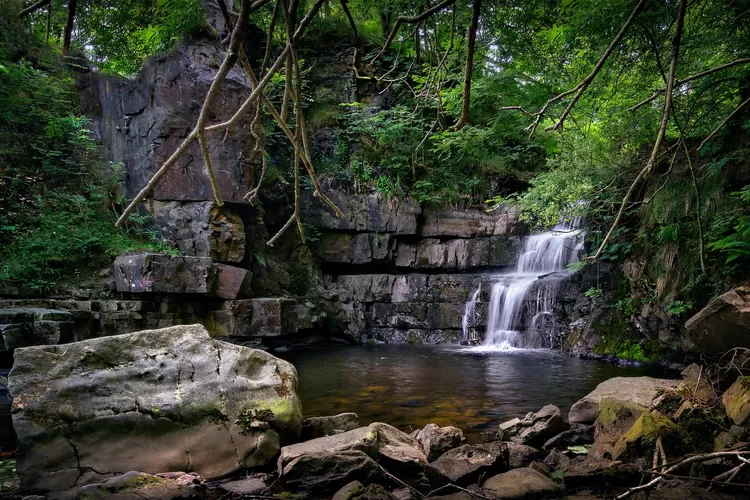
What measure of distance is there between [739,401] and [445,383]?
4.17m

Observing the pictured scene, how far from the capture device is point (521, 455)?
148 inches

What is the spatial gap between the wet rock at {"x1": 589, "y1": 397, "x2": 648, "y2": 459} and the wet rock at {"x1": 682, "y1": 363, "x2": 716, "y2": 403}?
636mm

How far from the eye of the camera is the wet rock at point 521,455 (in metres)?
3.68

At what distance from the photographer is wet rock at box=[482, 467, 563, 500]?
3.02 meters

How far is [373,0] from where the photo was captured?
12.3 ft

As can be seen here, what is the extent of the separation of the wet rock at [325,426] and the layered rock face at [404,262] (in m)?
8.72

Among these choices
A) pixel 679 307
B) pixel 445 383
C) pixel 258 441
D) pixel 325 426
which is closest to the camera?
pixel 258 441

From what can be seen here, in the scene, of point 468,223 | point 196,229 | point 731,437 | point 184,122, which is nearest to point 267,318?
point 196,229

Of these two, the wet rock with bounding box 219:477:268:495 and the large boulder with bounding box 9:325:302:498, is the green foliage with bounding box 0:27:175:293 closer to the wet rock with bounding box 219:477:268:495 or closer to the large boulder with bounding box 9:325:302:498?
the large boulder with bounding box 9:325:302:498

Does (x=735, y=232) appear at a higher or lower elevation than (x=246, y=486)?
higher

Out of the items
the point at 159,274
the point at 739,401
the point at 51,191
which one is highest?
the point at 51,191

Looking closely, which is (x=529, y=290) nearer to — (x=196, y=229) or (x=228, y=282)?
(x=228, y=282)

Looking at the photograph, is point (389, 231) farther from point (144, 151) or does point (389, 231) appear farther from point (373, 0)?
point (373, 0)

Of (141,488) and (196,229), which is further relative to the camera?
(196,229)
